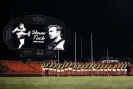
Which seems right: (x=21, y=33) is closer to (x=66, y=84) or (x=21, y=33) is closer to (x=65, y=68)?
(x=65, y=68)

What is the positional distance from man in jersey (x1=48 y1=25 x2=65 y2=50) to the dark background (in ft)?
4.08

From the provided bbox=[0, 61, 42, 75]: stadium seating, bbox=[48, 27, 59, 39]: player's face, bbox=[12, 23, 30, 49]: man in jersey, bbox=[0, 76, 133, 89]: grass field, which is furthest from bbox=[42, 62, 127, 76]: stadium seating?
bbox=[0, 76, 133, 89]: grass field

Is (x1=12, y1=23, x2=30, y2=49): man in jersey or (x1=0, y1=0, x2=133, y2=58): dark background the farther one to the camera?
(x1=0, y1=0, x2=133, y2=58): dark background

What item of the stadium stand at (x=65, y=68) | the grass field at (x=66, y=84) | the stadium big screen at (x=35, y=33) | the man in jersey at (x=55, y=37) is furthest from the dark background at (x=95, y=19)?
the grass field at (x=66, y=84)

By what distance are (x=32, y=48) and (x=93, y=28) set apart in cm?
786

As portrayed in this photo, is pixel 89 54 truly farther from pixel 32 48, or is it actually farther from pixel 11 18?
pixel 11 18

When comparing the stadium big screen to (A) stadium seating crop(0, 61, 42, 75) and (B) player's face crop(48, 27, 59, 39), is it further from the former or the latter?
(A) stadium seating crop(0, 61, 42, 75)

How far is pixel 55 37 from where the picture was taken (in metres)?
39.3

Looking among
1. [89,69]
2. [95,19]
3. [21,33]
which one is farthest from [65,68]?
[95,19]

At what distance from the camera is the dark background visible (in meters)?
40.2

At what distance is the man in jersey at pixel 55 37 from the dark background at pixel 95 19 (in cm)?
124

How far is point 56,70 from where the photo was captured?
118 feet

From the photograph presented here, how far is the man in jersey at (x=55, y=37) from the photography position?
3922 centimetres

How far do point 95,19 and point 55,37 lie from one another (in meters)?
5.94
